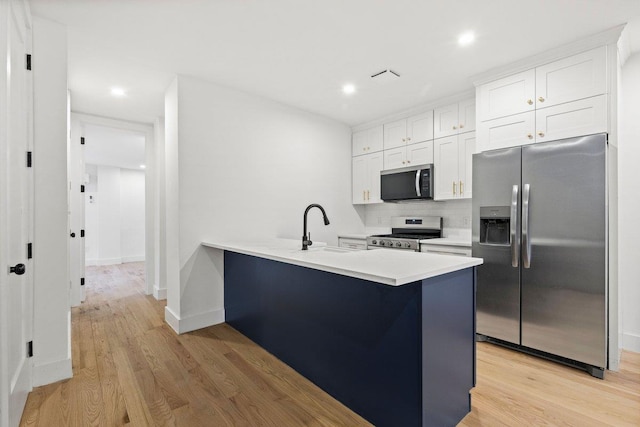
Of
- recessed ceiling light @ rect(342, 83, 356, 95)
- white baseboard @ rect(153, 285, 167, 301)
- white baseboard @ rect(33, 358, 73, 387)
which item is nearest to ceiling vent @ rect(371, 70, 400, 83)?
recessed ceiling light @ rect(342, 83, 356, 95)

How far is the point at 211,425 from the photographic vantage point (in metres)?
1.76

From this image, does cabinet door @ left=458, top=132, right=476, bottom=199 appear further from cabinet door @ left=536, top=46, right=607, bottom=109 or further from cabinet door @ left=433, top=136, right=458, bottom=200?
cabinet door @ left=536, top=46, right=607, bottom=109

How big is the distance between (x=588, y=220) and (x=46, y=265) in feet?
12.9

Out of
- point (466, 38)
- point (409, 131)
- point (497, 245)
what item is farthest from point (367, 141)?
point (497, 245)

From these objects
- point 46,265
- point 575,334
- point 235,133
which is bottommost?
point 575,334

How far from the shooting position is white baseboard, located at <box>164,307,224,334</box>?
311 cm

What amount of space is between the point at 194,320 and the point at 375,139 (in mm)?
3290

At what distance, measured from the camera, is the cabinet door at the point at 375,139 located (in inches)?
176

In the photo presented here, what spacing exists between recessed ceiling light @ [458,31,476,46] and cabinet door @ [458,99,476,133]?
1077 mm

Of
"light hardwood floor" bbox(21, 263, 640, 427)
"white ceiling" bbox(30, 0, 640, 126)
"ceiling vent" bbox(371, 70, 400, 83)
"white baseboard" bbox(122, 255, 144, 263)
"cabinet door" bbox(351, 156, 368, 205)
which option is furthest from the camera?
"white baseboard" bbox(122, 255, 144, 263)

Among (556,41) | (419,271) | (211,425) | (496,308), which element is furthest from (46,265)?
(556,41)

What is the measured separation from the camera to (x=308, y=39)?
2.51m

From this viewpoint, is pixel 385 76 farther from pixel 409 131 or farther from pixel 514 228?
pixel 514 228

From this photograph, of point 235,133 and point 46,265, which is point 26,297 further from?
point 235,133
